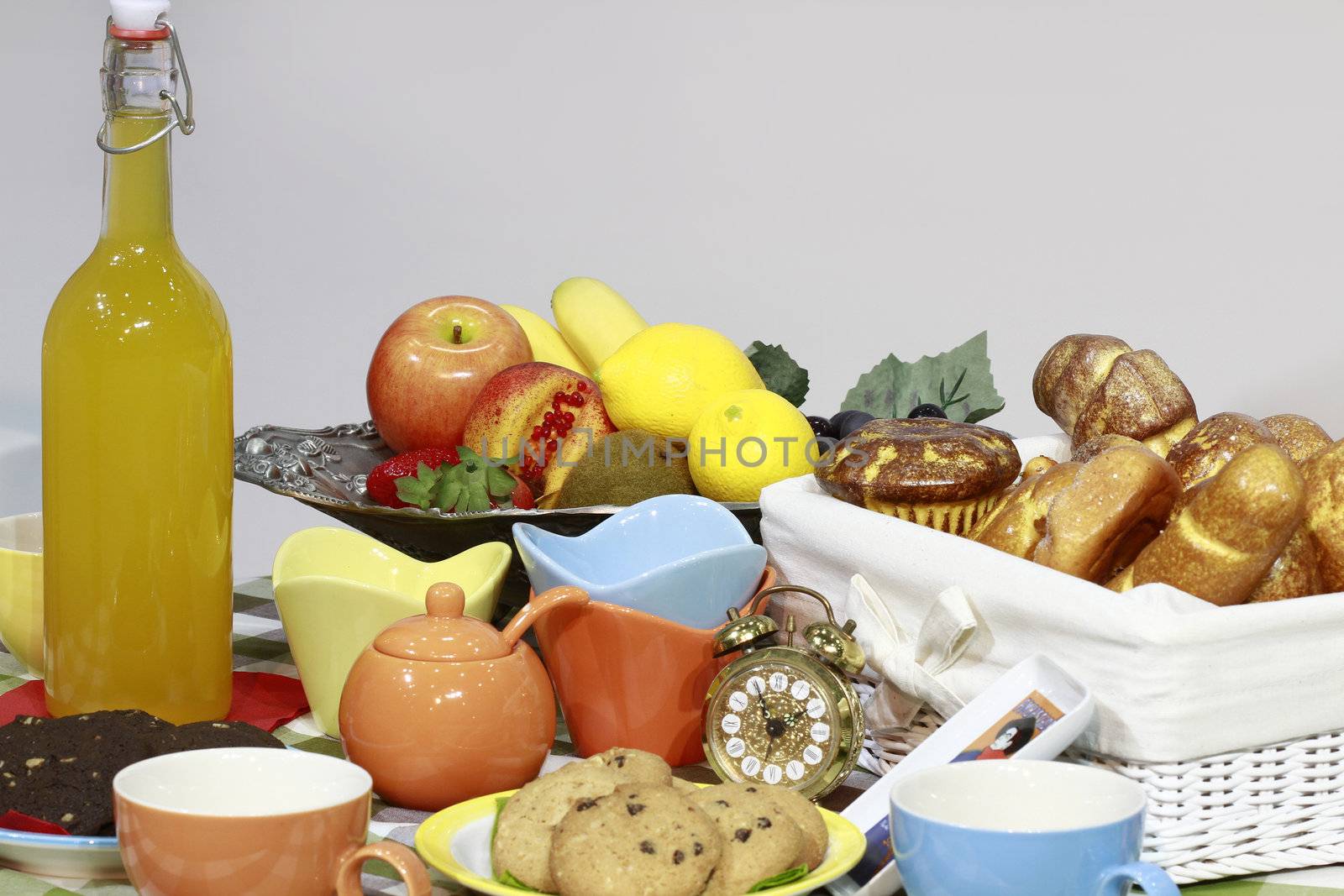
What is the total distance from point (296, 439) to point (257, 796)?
0.65m

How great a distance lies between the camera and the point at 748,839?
0.78 metres

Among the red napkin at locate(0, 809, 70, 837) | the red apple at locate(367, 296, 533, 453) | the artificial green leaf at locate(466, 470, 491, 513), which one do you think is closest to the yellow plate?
the red napkin at locate(0, 809, 70, 837)

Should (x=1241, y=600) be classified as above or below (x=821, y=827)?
above

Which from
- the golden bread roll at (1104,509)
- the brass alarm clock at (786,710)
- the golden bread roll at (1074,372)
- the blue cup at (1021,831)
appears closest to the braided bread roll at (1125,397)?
the golden bread roll at (1074,372)

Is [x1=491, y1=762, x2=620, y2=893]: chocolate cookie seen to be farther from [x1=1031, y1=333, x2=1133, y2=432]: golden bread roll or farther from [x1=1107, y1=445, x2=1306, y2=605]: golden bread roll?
[x1=1031, y1=333, x2=1133, y2=432]: golden bread roll

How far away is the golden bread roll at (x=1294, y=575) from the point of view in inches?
36.7

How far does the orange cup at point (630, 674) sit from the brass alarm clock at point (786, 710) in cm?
4

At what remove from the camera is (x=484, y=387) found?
4.86ft

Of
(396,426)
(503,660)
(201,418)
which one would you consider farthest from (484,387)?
(503,660)

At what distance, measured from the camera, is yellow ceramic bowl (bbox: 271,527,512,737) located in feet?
3.48

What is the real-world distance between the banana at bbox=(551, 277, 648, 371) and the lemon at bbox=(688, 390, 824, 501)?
1.26 ft

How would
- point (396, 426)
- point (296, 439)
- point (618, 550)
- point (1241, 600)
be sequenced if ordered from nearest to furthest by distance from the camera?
point (1241, 600)
point (618, 550)
point (296, 439)
point (396, 426)

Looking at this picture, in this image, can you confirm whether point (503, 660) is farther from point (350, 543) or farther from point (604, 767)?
point (350, 543)

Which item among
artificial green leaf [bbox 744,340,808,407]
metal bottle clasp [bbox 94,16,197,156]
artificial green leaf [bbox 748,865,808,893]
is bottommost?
artificial green leaf [bbox 748,865,808,893]
